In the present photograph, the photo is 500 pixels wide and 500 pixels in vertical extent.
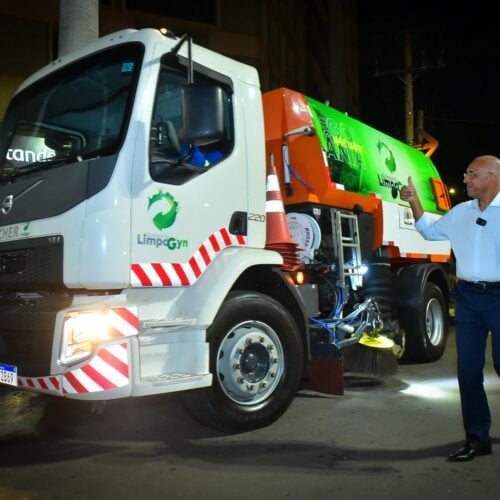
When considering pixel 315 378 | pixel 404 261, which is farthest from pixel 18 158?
pixel 404 261

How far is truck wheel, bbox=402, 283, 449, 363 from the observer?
729cm

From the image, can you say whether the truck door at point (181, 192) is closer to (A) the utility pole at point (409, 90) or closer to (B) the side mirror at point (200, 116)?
(B) the side mirror at point (200, 116)

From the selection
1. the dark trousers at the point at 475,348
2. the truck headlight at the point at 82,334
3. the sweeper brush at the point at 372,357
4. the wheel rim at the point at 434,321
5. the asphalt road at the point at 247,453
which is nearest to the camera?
the asphalt road at the point at 247,453

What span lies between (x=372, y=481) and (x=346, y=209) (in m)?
3.33

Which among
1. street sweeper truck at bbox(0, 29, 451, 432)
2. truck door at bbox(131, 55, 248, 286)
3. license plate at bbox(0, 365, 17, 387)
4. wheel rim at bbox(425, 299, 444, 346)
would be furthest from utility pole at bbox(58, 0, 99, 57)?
wheel rim at bbox(425, 299, 444, 346)

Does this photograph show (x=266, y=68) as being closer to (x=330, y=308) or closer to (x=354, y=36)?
(x=330, y=308)

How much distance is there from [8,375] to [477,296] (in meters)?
3.08

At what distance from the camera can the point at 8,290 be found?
13.2ft

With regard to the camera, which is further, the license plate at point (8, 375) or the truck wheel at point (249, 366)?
the truck wheel at point (249, 366)

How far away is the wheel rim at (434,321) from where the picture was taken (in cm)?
777

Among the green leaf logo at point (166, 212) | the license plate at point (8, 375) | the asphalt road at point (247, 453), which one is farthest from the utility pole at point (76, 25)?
the license plate at point (8, 375)

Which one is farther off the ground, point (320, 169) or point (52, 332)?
point (320, 169)

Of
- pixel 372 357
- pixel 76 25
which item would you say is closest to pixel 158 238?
pixel 372 357

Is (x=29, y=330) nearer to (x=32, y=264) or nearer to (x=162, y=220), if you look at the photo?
(x=32, y=264)
